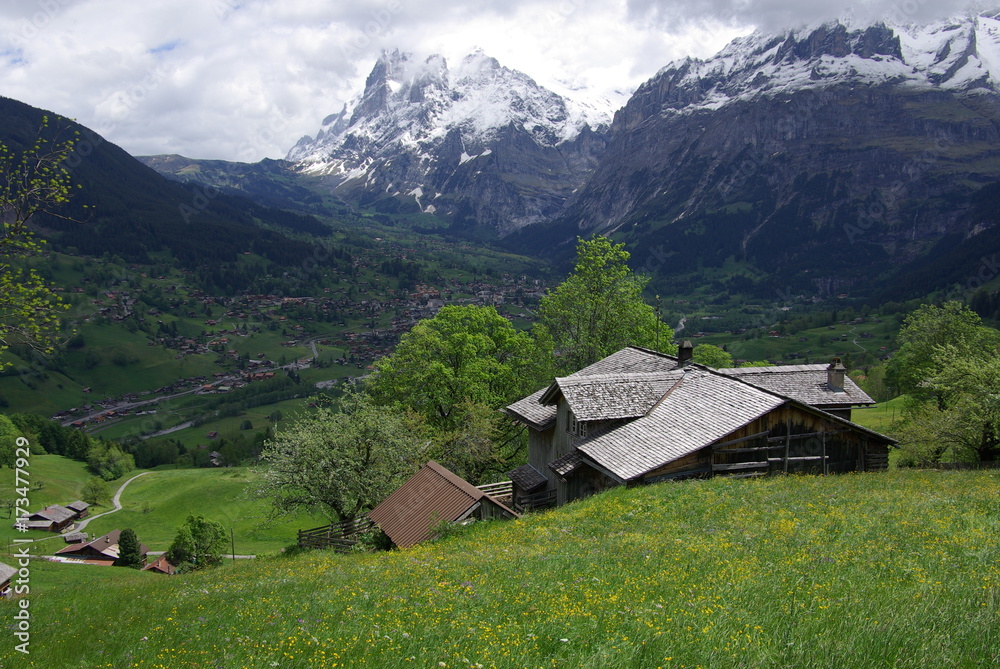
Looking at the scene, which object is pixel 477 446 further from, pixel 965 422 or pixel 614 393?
pixel 965 422

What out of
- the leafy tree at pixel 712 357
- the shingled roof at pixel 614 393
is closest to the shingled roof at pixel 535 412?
the shingled roof at pixel 614 393

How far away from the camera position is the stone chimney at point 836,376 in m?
33.9

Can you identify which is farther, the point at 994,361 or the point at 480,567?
the point at 994,361

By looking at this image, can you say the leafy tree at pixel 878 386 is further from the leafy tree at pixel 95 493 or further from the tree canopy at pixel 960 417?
the leafy tree at pixel 95 493

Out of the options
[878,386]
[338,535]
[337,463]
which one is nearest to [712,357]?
[878,386]

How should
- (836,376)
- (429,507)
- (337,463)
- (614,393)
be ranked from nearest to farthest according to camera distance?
(429,507), (614,393), (836,376), (337,463)

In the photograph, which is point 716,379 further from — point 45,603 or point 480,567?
point 45,603

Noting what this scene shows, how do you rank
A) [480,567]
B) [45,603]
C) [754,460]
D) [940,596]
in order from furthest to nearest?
[754,460] < [45,603] < [480,567] < [940,596]

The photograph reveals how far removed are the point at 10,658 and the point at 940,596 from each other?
54.3 ft

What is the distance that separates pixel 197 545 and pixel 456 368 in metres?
44.8

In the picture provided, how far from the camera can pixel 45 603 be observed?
19.2m

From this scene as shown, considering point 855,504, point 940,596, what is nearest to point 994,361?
point 855,504

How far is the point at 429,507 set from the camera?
30078mm

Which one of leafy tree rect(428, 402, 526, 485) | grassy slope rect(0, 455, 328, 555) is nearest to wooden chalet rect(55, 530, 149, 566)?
grassy slope rect(0, 455, 328, 555)
